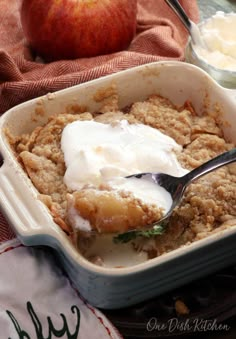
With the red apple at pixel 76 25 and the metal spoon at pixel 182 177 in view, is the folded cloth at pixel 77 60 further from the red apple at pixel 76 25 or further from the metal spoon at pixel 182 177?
the metal spoon at pixel 182 177

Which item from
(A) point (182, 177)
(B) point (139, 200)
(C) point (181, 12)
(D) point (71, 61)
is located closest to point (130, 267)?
(B) point (139, 200)


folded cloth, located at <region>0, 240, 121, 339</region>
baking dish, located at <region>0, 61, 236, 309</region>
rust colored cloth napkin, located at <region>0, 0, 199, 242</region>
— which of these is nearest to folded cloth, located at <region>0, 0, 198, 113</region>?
rust colored cloth napkin, located at <region>0, 0, 199, 242</region>

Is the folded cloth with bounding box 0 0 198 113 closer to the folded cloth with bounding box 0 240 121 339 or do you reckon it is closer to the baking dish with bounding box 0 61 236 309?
the baking dish with bounding box 0 61 236 309

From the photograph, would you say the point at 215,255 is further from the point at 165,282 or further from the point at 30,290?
the point at 30,290

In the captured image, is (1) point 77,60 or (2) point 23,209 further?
(1) point 77,60

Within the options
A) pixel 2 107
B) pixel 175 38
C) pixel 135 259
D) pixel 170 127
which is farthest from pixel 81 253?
pixel 175 38

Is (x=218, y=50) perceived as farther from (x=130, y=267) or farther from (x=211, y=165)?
(x=130, y=267)
